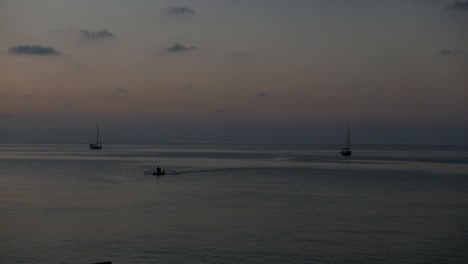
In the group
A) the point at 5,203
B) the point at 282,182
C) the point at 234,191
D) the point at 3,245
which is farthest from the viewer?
the point at 282,182

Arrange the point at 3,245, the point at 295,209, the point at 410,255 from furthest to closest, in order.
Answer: the point at 295,209, the point at 3,245, the point at 410,255

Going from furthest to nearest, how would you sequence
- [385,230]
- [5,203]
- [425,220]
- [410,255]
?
[5,203] → [425,220] → [385,230] → [410,255]

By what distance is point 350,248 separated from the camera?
29953 millimetres

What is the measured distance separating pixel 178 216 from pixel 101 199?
14.4 m

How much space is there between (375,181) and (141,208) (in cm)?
4121

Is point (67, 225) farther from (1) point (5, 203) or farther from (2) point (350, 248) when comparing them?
(2) point (350, 248)

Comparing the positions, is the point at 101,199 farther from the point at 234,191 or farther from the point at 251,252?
the point at 251,252

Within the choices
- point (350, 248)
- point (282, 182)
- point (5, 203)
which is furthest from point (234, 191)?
point (350, 248)

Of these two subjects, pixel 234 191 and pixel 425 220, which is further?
pixel 234 191

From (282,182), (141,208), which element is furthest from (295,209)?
(282,182)

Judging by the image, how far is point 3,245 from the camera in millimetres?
30812

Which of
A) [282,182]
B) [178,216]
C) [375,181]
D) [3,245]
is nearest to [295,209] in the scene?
[178,216]

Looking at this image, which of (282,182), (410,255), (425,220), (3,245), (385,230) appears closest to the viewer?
(410,255)

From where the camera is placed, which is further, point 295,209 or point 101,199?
point 101,199
